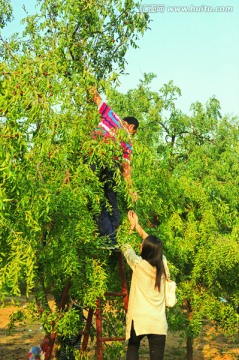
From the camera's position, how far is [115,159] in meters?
6.44

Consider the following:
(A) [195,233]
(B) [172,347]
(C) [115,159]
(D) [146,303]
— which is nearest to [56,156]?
(C) [115,159]

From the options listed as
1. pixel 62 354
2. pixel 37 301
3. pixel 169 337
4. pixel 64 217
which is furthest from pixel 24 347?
pixel 64 217

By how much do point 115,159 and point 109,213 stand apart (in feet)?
Answer: 2.60

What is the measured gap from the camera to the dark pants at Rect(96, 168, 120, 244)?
6688mm

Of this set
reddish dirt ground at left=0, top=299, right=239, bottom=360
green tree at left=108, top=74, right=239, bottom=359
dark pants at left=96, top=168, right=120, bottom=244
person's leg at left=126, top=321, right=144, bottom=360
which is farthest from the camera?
reddish dirt ground at left=0, top=299, right=239, bottom=360

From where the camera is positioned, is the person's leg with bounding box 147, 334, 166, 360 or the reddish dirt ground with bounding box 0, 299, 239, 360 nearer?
the person's leg with bounding box 147, 334, 166, 360

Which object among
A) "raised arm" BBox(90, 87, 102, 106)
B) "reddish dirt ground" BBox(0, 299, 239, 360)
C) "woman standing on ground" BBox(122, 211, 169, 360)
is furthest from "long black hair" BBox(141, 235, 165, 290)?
"reddish dirt ground" BBox(0, 299, 239, 360)

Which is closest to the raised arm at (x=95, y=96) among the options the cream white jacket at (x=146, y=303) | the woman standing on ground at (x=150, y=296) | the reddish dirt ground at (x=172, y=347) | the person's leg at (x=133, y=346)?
the woman standing on ground at (x=150, y=296)

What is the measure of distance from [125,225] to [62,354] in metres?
4.29

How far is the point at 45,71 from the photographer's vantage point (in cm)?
562

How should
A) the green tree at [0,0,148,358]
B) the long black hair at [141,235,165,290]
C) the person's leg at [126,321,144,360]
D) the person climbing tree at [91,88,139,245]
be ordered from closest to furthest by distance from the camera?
the green tree at [0,0,148,358] → the long black hair at [141,235,165,290] → the person's leg at [126,321,144,360] → the person climbing tree at [91,88,139,245]

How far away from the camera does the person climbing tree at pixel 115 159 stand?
632cm

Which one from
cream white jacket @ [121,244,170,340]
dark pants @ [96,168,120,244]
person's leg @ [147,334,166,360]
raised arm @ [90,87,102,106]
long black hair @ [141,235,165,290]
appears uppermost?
raised arm @ [90,87,102,106]

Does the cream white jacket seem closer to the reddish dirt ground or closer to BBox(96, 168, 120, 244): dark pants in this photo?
BBox(96, 168, 120, 244): dark pants
